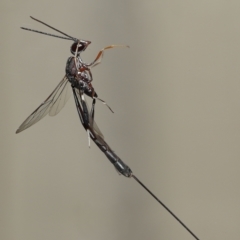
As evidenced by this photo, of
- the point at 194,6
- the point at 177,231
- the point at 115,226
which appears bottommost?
the point at 177,231

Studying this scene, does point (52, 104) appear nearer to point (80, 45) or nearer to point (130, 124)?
point (80, 45)

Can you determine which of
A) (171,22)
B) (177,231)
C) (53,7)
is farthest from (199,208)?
(53,7)

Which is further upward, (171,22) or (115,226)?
(171,22)

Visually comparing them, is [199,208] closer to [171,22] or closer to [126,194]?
[126,194]

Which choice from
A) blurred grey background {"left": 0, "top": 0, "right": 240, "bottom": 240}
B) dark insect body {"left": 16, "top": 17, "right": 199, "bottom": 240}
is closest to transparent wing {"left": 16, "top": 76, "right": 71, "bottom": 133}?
dark insect body {"left": 16, "top": 17, "right": 199, "bottom": 240}

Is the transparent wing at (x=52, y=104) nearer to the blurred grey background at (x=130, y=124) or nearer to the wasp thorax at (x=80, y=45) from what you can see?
the wasp thorax at (x=80, y=45)

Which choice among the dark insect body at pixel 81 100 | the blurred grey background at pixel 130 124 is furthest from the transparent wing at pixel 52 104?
the blurred grey background at pixel 130 124
